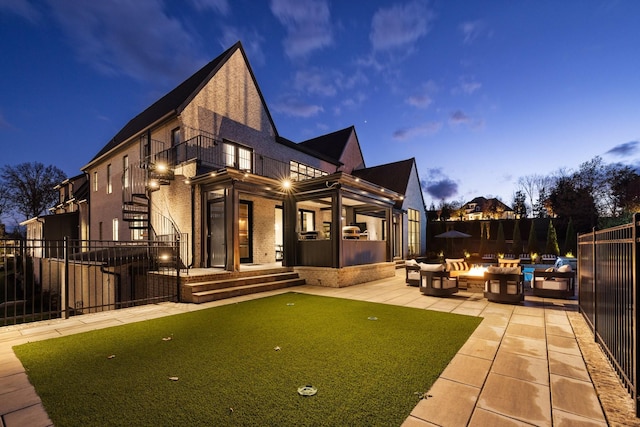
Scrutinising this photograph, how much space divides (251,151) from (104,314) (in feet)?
26.4

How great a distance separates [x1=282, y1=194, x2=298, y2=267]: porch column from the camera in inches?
387

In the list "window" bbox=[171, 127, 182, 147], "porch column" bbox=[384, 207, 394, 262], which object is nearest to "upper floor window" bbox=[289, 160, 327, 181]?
"porch column" bbox=[384, 207, 394, 262]

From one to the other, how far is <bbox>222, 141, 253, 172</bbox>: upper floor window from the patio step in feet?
14.6

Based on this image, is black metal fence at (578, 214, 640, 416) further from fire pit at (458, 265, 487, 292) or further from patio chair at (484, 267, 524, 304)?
fire pit at (458, 265, 487, 292)

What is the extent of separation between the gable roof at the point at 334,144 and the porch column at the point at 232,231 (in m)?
10.9

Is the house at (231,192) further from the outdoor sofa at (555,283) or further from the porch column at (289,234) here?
the outdoor sofa at (555,283)

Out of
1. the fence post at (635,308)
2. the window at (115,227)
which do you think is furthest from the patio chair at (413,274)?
the window at (115,227)

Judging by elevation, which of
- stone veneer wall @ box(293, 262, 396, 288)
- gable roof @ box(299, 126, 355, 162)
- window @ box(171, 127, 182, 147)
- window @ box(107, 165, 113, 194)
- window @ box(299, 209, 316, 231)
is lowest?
stone veneer wall @ box(293, 262, 396, 288)

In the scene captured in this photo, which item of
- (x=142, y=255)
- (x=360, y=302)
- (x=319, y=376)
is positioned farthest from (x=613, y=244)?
(x=142, y=255)

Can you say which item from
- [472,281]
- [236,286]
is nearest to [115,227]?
[236,286]

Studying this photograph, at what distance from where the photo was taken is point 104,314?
5586mm

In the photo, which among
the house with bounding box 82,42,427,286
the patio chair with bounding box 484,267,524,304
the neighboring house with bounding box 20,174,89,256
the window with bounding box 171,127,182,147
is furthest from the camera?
the neighboring house with bounding box 20,174,89,256

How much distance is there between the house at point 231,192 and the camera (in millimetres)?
9078

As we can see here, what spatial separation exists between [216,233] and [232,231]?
5.06 ft
